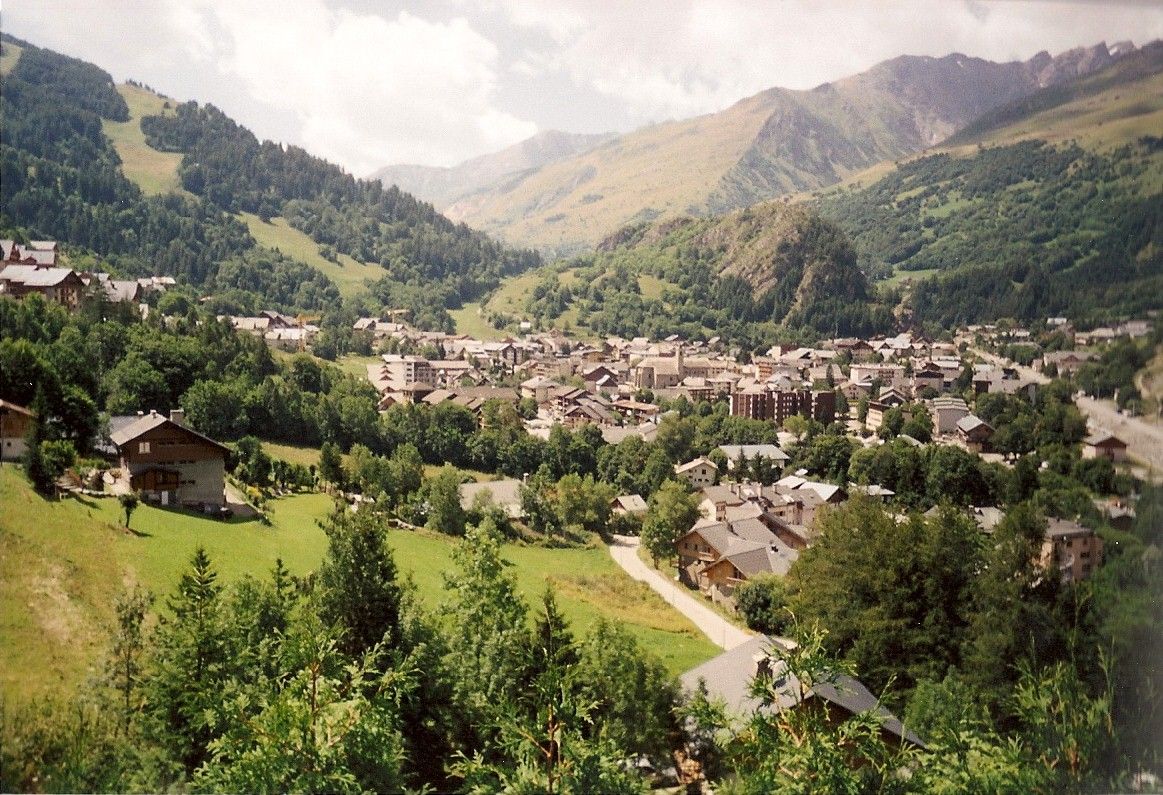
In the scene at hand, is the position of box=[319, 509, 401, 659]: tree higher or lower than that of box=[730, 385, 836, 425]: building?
lower

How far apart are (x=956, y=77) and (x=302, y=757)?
21.5 ft

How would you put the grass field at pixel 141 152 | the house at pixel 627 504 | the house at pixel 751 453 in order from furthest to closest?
1. the grass field at pixel 141 152
2. the house at pixel 751 453
3. the house at pixel 627 504

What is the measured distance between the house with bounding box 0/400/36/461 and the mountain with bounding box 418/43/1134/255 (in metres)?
6.01

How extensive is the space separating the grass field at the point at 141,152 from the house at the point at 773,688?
4937 cm

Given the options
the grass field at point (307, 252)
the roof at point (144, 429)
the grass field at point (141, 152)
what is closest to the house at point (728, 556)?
the roof at point (144, 429)

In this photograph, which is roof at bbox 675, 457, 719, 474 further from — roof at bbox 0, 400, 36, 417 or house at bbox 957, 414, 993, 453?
roof at bbox 0, 400, 36, 417

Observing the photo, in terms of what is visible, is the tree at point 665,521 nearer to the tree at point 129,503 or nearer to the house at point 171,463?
the house at point 171,463

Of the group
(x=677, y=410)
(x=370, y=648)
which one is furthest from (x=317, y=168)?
(x=370, y=648)

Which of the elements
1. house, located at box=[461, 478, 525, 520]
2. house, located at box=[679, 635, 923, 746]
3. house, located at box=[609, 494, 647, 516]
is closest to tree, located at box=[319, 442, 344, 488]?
house, located at box=[461, 478, 525, 520]

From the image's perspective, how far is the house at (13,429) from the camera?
16.9 feet

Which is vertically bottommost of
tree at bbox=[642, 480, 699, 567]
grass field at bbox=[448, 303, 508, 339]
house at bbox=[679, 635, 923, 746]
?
house at bbox=[679, 635, 923, 746]

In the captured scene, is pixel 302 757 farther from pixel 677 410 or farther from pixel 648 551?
pixel 677 410

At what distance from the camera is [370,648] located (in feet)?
15.0

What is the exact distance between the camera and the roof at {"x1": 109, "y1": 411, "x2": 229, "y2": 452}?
18.1ft
